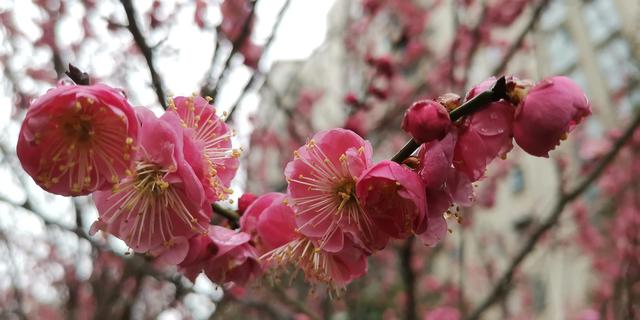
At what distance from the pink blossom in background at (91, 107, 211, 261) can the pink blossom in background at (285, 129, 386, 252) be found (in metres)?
0.19

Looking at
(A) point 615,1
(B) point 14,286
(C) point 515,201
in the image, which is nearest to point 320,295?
(B) point 14,286

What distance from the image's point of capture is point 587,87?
11023 mm

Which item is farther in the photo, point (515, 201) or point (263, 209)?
point (515, 201)

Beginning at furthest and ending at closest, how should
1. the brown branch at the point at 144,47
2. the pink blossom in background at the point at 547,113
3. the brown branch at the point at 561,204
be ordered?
the brown branch at the point at 561,204 < the brown branch at the point at 144,47 < the pink blossom in background at the point at 547,113

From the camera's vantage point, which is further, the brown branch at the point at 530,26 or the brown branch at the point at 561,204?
the brown branch at the point at 530,26

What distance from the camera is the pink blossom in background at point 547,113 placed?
0.92 metres

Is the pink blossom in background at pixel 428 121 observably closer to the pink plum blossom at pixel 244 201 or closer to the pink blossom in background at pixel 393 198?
the pink blossom in background at pixel 393 198

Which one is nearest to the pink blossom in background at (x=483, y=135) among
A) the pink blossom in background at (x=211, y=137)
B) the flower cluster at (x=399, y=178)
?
the flower cluster at (x=399, y=178)

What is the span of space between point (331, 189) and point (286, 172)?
0.10 m

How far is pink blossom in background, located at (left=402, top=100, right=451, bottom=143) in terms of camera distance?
0.95m

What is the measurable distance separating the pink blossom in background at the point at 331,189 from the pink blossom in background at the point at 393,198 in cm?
4

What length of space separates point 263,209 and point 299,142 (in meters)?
3.08

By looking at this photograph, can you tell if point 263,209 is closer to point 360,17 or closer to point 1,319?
point 1,319

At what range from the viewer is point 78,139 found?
1.04m
